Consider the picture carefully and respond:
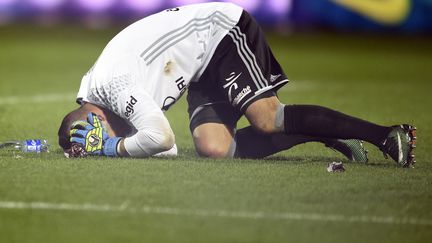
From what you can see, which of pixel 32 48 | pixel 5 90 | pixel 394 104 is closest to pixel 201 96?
pixel 394 104

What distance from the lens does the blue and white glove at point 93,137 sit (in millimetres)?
7266

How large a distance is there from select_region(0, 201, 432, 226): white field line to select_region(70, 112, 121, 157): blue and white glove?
1.23 m

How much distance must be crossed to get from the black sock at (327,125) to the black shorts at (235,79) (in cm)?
24

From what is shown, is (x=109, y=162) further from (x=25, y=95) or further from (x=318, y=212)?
(x=25, y=95)

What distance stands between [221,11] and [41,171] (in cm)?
174

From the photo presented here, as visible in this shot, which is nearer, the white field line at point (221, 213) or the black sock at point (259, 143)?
the white field line at point (221, 213)

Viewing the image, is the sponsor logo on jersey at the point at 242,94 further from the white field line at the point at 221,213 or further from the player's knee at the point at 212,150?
the white field line at the point at 221,213

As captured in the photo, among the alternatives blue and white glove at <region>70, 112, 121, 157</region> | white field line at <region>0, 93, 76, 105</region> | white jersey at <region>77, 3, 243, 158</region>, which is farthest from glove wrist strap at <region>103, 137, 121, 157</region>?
white field line at <region>0, 93, 76, 105</region>

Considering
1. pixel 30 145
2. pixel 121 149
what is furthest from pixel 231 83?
pixel 30 145

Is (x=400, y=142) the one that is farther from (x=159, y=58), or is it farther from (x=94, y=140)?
(x=94, y=140)

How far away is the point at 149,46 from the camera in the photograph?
7535 mm

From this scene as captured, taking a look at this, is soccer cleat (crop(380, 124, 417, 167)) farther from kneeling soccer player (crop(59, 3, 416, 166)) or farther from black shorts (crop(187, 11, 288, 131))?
black shorts (crop(187, 11, 288, 131))

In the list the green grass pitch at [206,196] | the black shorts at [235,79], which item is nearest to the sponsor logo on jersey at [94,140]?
the green grass pitch at [206,196]

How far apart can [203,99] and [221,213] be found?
6.73 ft
